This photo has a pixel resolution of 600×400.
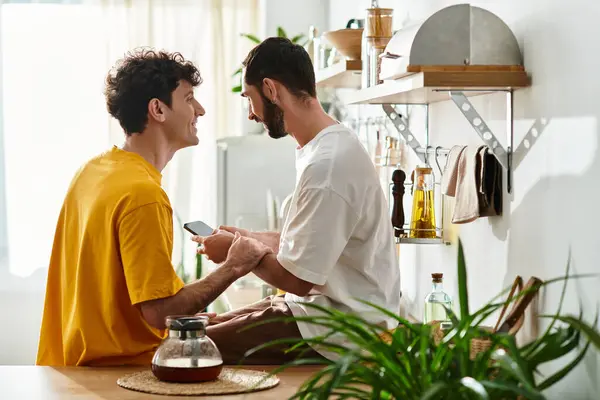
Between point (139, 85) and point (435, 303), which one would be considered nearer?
point (139, 85)

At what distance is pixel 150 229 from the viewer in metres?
2.06

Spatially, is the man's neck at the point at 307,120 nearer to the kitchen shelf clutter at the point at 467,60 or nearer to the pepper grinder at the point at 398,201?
the kitchen shelf clutter at the point at 467,60

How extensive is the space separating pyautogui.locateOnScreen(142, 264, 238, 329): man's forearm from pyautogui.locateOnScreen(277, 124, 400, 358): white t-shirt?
15 cm

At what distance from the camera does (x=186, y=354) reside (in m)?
1.87

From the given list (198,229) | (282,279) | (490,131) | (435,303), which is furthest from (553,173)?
(198,229)

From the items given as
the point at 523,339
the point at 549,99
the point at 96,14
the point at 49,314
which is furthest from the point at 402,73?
the point at 96,14

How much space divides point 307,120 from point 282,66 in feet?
0.51

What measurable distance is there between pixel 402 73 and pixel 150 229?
2.30 ft

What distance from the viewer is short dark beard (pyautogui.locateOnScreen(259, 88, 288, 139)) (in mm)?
2400

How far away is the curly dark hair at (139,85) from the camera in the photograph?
2.39 metres

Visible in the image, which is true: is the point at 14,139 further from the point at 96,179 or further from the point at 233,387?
the point at 233,387

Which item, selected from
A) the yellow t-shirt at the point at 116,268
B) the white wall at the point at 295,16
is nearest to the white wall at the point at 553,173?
the yellow t-shirt at the point at 116,268

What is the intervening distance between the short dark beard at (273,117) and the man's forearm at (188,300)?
0.43 metres

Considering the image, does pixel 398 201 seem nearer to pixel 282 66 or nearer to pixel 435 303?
pixel 435 303
